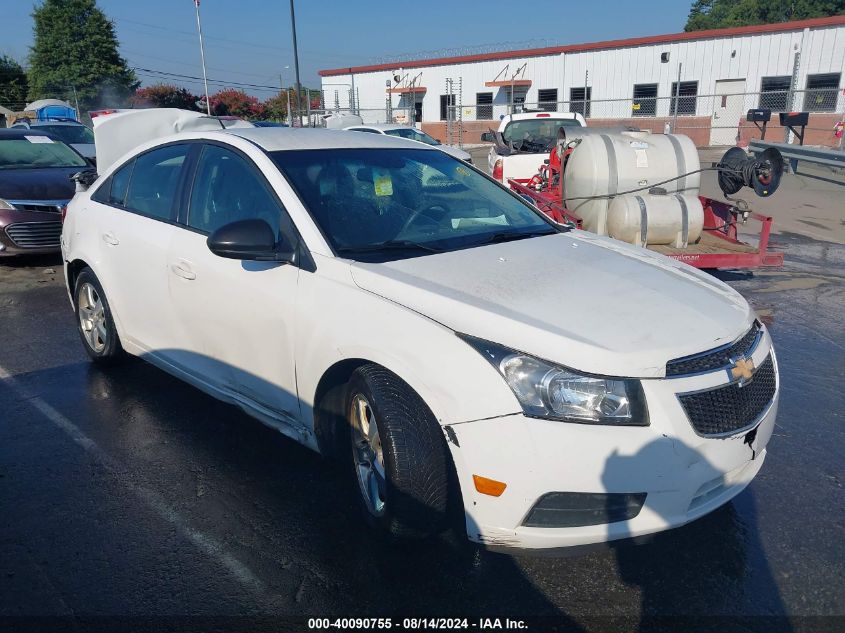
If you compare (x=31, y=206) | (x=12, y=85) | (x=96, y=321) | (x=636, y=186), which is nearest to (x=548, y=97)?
(x=636, y=186)

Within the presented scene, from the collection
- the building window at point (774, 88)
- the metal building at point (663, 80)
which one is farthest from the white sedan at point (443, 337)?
the building window at point (774, 88)

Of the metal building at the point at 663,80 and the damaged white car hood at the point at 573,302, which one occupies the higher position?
the metal building at the point at 663,80

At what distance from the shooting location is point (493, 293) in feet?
9.70

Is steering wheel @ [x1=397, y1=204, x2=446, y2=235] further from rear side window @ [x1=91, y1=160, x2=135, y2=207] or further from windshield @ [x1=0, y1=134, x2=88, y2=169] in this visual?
windshield @ [x1=0, y1=134, x2=88, y2=169]

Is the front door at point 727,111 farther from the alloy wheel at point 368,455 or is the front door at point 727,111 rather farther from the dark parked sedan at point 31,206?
the alloy wheel at point 368,455

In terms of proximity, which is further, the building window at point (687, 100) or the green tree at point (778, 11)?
the green tree at point (778, 11)

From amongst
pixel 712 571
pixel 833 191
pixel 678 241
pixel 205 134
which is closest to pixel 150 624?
pixel 712 571

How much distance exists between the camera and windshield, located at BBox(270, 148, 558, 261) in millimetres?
3500

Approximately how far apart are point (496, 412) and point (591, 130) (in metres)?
7.80

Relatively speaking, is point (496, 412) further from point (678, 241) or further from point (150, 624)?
point (678, 241)

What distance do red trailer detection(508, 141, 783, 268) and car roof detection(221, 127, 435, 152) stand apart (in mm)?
2588

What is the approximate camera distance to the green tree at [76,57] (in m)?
49.1

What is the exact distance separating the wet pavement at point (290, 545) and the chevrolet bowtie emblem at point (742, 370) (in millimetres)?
684

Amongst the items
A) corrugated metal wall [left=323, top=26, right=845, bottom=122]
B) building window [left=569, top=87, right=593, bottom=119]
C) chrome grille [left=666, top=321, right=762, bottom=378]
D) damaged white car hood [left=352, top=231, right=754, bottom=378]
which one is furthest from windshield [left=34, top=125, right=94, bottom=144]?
building window [left=569, top=87, right=593, bottom=119]
